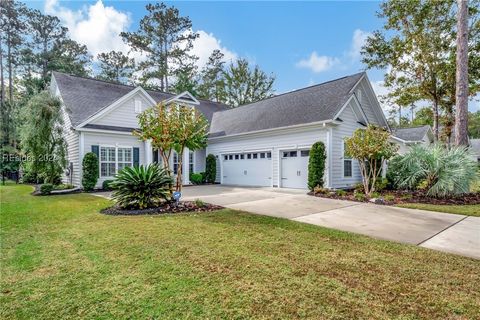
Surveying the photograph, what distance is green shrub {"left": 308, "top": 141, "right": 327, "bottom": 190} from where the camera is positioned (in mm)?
11812

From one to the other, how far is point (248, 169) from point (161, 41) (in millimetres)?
21032

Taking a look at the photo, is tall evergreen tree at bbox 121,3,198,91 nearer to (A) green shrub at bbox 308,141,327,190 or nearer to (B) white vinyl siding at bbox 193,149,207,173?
(B) white vinyl siding at bbox 193,149,207,173

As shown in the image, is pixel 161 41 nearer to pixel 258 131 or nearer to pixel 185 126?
pixel 258 131

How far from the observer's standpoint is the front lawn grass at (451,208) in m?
7.19

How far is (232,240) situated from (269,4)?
1219cm

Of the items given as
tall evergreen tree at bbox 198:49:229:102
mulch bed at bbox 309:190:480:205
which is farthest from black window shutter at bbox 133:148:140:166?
tall evergreen tree at bbox 198:49:229:102

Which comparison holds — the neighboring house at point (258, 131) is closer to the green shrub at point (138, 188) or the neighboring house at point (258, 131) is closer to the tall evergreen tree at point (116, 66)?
the green shrub at point (138, 188)

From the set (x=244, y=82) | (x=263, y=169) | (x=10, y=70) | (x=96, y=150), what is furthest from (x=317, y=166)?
(x=10, y=70)

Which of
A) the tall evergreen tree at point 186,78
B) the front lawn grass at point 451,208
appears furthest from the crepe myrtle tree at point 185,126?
the tall evergreen tree at point 186,78

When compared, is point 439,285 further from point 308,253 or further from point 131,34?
point 131,34

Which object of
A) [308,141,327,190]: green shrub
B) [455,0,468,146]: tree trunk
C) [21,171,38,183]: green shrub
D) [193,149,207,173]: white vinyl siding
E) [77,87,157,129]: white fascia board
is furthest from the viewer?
[21,171,38,183]: green shrub

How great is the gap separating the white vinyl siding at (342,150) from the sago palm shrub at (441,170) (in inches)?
113

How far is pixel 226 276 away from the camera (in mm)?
3240

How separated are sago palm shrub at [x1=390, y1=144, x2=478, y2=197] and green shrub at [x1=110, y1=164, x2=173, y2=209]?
953 centimetres
